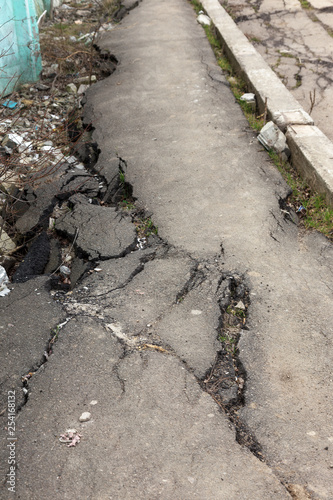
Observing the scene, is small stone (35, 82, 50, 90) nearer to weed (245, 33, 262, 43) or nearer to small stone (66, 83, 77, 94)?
small stone (66, 83, 77, 94)

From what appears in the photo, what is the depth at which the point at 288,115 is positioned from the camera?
14.4ft

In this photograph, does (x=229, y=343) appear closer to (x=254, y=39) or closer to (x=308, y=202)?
(x=308, y=202)

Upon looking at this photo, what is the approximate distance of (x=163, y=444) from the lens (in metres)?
1.99

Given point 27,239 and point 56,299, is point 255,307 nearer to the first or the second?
point 56,299

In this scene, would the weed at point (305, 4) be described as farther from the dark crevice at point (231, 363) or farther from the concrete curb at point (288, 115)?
the dark crevice at point (231, 363)

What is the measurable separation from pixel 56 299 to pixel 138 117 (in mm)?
2724

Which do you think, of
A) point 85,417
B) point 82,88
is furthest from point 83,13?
point 85,417

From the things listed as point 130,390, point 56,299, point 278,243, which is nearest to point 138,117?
point 278,243

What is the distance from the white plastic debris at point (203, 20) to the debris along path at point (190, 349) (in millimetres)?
3733

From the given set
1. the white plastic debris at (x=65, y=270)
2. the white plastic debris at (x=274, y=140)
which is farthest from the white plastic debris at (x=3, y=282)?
the white plastic debris at (x=274, y=140)

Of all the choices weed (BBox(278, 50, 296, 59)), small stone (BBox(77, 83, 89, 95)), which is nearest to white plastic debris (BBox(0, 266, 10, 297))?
small stone (BBox(77, 83, 89, 95))

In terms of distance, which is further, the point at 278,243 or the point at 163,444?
the point at 278,243

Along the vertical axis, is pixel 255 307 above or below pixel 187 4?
below

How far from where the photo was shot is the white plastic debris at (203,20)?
7.19m
